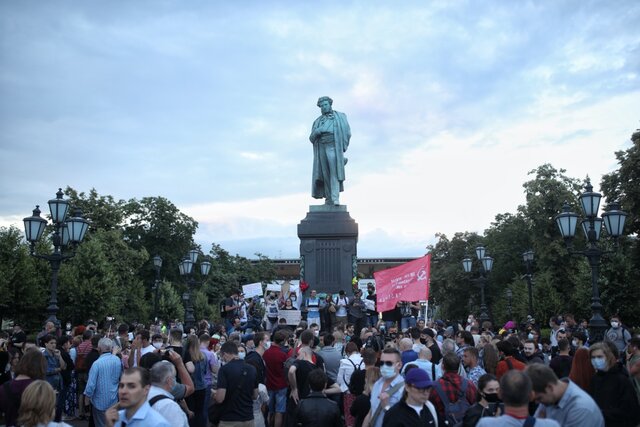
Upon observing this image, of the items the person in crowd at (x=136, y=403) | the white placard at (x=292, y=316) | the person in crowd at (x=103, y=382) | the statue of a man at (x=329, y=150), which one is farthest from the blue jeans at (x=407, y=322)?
the person in crowd at (x=136, y=403)

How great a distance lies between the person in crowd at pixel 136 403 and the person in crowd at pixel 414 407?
197cm

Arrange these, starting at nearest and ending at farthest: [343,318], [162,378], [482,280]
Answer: [162,378], [343,318], [482,280]

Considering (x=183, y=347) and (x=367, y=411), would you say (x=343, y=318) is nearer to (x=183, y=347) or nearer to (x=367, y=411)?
(x=183, y=347)

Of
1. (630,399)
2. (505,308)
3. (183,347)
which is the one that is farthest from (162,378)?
(505,308)

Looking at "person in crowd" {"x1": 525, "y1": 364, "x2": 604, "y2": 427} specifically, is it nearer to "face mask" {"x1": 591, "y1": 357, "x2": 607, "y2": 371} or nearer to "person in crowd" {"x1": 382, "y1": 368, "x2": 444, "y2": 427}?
"person in crowd" {"x1": 382, "y1": 368, "x2": 444, "y2": 427}

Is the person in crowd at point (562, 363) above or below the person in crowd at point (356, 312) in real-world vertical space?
below

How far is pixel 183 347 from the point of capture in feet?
32.7

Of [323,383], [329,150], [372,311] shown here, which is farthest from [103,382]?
[329,150]

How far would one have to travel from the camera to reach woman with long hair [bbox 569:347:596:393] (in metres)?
7.18

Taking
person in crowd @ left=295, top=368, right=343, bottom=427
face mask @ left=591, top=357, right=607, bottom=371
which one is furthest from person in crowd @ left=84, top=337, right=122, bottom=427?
face mask @ left=591, top=357, right=607, bottom=371

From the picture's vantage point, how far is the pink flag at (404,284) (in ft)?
62.6

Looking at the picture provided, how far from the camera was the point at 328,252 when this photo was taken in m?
25.7

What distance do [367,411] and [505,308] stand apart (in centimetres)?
4759

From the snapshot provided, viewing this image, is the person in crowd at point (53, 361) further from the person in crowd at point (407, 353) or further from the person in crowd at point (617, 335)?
the person in crowd at point (617, 335)
